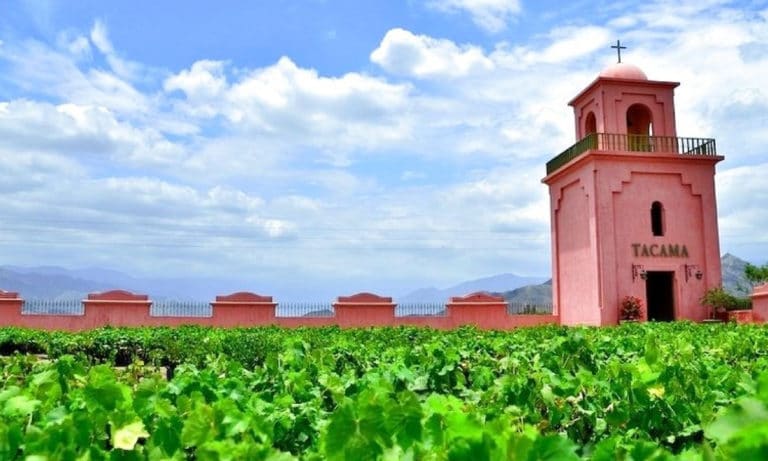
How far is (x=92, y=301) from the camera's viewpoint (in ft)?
69.1

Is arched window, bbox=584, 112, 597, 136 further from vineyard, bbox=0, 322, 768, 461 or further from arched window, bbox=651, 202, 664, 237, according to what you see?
vineyard, bbox=0, 322, 768, 461

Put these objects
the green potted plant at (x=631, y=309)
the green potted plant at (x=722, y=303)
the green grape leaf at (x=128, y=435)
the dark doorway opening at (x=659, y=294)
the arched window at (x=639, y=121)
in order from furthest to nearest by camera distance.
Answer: the arched window at (x=639, y=121) < the dark doorway opening at (x=659, y=294) < the green potted plant at (x=722, y=303) < the green potted plant at (x=631, y=309) < the green grape leaf at (x=128, y=435)

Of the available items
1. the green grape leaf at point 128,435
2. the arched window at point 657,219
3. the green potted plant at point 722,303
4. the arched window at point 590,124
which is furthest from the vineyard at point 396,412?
the arched window at point 590,124

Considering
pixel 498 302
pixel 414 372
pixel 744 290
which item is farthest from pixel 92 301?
pixel 744 290

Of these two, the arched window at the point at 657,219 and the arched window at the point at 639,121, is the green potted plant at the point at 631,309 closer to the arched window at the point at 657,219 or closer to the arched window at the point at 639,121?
the arched window at the point at 657,219

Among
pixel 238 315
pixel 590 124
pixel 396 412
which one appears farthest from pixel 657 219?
pixel 396 412

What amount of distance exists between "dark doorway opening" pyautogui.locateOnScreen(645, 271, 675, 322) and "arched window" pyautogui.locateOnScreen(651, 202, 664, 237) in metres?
1.50

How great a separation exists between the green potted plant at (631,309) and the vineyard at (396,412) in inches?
706

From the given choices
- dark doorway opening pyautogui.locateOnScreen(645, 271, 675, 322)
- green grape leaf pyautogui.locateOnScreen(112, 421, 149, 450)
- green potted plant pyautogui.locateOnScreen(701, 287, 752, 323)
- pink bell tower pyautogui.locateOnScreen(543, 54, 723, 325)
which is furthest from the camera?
dark doorway opening pyautogui.locateOnScreen(645, 271, 675, 322)

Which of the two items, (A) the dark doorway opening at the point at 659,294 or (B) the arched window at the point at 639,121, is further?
(B) the arched window at the point at 639,121

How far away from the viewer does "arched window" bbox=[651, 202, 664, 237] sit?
893 inches

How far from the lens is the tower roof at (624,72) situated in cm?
2352

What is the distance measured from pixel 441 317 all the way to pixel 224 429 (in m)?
20.5

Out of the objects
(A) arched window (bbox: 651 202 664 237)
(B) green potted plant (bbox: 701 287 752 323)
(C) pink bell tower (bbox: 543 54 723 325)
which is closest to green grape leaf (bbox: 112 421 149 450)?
(C) pink bell tower (bbox: 543 54 723 325)
